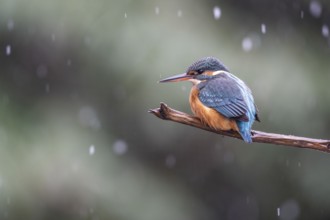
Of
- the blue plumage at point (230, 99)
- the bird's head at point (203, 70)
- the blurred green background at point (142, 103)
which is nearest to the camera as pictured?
the blue plumage at point (230, 99)

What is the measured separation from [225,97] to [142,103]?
6.74 feet

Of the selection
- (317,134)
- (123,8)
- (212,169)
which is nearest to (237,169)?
(212,169)

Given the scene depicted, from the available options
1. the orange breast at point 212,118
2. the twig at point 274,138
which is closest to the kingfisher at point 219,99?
the orange breast at point 212,118

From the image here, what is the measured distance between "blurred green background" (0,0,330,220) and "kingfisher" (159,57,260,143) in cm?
152

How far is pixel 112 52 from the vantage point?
468 centimetres

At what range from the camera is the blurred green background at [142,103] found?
14.5 feet

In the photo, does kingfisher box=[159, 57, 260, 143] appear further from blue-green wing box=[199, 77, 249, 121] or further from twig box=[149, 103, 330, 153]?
twig box=[149, 103, 330, 153]

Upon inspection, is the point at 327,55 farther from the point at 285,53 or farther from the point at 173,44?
the point at 173,44

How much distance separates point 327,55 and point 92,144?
5.97 feet

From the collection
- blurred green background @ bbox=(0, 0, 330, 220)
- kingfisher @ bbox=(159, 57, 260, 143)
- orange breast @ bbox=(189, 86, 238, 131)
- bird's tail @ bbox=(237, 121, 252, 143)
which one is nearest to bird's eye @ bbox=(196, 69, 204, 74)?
kingfisher @ bbox=(159, 57, 260, 143)

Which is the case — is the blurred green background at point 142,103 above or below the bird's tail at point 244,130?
below

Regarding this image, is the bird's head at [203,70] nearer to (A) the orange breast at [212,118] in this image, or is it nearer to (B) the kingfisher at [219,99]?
(B) the kingfisher at [219,99]

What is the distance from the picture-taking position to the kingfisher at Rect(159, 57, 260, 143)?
2.43 m

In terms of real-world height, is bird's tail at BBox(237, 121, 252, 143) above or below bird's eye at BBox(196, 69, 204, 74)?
below
